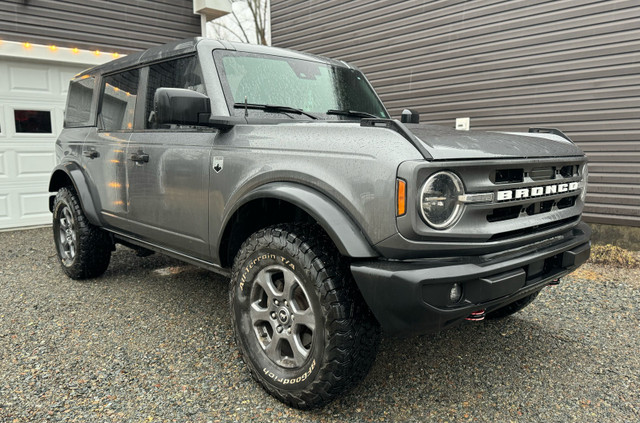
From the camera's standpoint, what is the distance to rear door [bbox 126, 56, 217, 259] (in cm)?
279

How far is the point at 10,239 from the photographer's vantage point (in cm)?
623

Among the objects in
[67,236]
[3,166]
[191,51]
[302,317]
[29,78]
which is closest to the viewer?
[302,317]

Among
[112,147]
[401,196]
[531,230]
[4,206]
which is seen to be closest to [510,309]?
[531,230]

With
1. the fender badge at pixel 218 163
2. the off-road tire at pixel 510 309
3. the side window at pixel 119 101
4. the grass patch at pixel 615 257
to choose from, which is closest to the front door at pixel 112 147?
the side window at pixel 119 101

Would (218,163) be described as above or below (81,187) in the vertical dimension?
above

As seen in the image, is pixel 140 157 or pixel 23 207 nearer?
pixel 140 157

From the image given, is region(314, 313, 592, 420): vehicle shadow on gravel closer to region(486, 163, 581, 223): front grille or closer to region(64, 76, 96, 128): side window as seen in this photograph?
region(486, 163, 581, 223): front grille

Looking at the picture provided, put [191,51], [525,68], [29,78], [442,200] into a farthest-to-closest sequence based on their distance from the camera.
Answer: [29,78] < [525,68] < [191,51] < [442,200]

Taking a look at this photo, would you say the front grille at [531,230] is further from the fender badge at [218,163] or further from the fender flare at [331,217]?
the fender badge at [218,163]

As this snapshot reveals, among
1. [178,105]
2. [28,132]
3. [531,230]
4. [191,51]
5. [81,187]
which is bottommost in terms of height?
[531,230]

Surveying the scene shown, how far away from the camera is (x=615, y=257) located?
4.89 m

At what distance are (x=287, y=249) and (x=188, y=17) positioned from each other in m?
→ 7.67

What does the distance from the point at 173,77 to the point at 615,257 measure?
4.68m

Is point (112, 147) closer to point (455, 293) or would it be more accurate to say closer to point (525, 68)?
point (455, 293)
